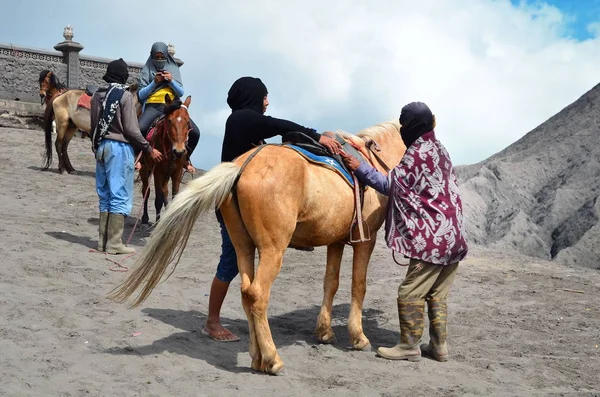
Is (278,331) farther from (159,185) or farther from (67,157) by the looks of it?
(67,157)

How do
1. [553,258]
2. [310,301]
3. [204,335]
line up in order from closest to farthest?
[204,335] → [310,301] → [553,258]

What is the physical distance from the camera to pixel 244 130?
5.92m

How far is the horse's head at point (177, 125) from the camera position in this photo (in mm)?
9680

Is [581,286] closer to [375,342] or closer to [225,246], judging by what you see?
[375,342]

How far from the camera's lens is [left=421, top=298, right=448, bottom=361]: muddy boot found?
6109 mm

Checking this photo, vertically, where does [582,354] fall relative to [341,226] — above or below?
below

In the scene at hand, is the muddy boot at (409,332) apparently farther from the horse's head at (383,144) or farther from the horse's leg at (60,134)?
the horse's leg at (60,134)

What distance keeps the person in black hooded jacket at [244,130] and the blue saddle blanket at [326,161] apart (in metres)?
0.09

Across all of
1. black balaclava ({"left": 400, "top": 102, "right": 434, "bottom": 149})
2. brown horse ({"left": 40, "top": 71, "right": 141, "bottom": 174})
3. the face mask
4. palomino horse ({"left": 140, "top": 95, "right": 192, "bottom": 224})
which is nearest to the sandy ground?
palomino horse ({"left": 140, "top": 95, "right": 192, "bottom": 224})

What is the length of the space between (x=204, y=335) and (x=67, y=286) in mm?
1769

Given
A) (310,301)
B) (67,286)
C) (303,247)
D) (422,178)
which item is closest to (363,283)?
(303,247)

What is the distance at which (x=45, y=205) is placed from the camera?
12.1 m

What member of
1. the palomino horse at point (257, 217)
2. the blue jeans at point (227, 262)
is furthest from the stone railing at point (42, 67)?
the palomino horse at point (257, 217)

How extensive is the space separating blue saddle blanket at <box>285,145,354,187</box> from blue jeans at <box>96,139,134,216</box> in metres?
3.48
